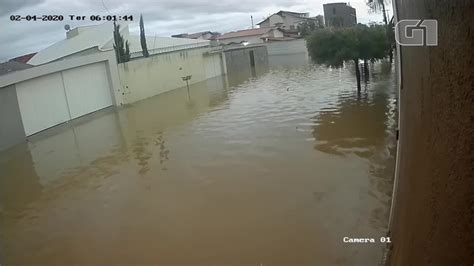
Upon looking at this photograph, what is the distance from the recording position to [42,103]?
470 inches

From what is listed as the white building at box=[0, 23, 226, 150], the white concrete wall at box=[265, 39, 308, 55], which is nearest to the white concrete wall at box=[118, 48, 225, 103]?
the white building at box=[0, 23, 226, 150]

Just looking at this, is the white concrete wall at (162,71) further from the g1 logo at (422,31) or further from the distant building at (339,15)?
the g1 logo at (422,31)

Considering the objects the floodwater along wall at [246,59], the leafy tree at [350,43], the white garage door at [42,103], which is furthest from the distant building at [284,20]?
the white garage door at [42,103]

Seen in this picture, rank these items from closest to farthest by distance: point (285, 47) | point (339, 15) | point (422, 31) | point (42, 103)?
point (422, 31), point (42, 103), point (339, 15), point (285, 47)

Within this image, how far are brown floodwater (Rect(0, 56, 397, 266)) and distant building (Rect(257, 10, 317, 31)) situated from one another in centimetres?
1097

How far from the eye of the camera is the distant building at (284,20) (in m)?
21.5

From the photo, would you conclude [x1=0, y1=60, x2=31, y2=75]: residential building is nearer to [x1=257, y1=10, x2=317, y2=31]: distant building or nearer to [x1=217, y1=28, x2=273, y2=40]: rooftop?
[x1=257, y1=10, x2=317, y2=31]: distant building

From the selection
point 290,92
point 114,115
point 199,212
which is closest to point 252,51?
point 290,92

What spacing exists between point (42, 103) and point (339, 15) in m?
9.69

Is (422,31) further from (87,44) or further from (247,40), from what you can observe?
(247,40)

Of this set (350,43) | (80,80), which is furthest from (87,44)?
(350,43)

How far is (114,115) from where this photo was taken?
13.7 meters

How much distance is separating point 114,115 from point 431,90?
1322 cm

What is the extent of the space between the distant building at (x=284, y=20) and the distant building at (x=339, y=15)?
7.24 m
